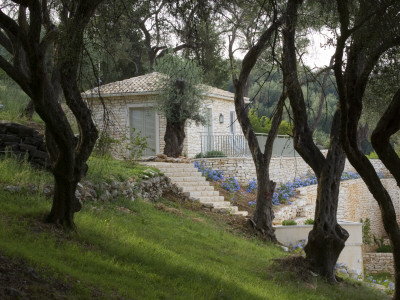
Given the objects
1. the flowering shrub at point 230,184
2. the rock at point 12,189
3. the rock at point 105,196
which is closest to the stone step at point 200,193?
the flowering shrub at point 230,184

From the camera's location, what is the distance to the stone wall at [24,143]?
42.3 feet

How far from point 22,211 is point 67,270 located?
9.31 ft

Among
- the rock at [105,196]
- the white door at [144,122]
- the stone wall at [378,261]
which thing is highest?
the white door at [144,122]

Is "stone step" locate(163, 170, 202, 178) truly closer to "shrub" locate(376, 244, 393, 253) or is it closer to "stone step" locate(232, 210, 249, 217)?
"stone step" locate(232, 210, 249, 217)

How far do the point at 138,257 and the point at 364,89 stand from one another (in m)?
4.53

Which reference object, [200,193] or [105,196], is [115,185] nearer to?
[105,196]

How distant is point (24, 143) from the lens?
13125mm

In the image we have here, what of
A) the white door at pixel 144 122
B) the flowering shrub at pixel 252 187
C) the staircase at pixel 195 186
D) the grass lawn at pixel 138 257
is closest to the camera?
the grass lawn at pixel 138 257

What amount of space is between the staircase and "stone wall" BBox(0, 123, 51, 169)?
6.63 meters

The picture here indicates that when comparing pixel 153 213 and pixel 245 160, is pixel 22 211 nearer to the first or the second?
pixel 153 213

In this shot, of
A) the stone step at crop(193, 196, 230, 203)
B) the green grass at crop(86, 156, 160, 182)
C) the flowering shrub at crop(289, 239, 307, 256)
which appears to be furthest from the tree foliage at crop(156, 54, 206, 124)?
the flowering shrub at crop(289, 239, 307, 256)

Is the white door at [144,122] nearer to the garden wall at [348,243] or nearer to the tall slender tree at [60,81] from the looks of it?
the garden wall at [348,243]

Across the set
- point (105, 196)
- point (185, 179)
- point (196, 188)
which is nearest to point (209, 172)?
point (185, 179)

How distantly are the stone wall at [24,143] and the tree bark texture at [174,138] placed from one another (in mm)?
12775
